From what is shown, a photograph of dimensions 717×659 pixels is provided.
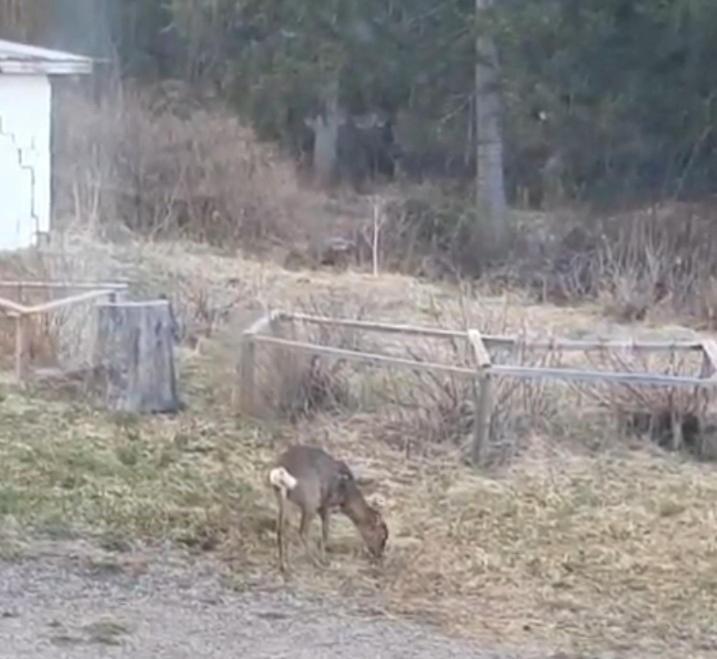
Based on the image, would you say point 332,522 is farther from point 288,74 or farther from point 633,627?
point 288,74

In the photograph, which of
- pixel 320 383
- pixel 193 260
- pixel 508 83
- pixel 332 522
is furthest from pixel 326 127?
pixel 332 522

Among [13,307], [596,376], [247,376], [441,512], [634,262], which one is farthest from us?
[634,262]

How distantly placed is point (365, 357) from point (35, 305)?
295 cm

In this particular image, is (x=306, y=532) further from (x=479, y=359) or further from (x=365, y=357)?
(x=365, y=357)

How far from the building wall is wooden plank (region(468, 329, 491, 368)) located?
8338 millimetres

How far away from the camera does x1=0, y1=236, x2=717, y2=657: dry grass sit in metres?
7.11

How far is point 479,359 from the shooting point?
979 centimetres

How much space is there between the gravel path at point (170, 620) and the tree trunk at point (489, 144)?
1526 centimetres

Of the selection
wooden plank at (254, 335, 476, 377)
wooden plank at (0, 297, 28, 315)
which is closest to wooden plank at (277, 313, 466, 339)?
wooden plank at (254, 335, 476, 377)

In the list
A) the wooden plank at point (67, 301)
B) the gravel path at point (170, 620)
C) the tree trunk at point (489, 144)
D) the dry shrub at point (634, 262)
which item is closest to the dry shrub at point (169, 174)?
the tree trunk at point (489, 144)

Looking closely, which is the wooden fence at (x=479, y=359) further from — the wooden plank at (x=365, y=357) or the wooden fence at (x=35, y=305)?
the wooden fence at (x=35, y=305)

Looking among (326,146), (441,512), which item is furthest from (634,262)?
(326,146)

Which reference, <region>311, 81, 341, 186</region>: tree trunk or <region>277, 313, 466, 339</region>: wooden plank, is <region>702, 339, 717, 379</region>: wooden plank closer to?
<region>277, 313, 466, 339</region>: wooden plank

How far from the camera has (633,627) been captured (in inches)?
272
